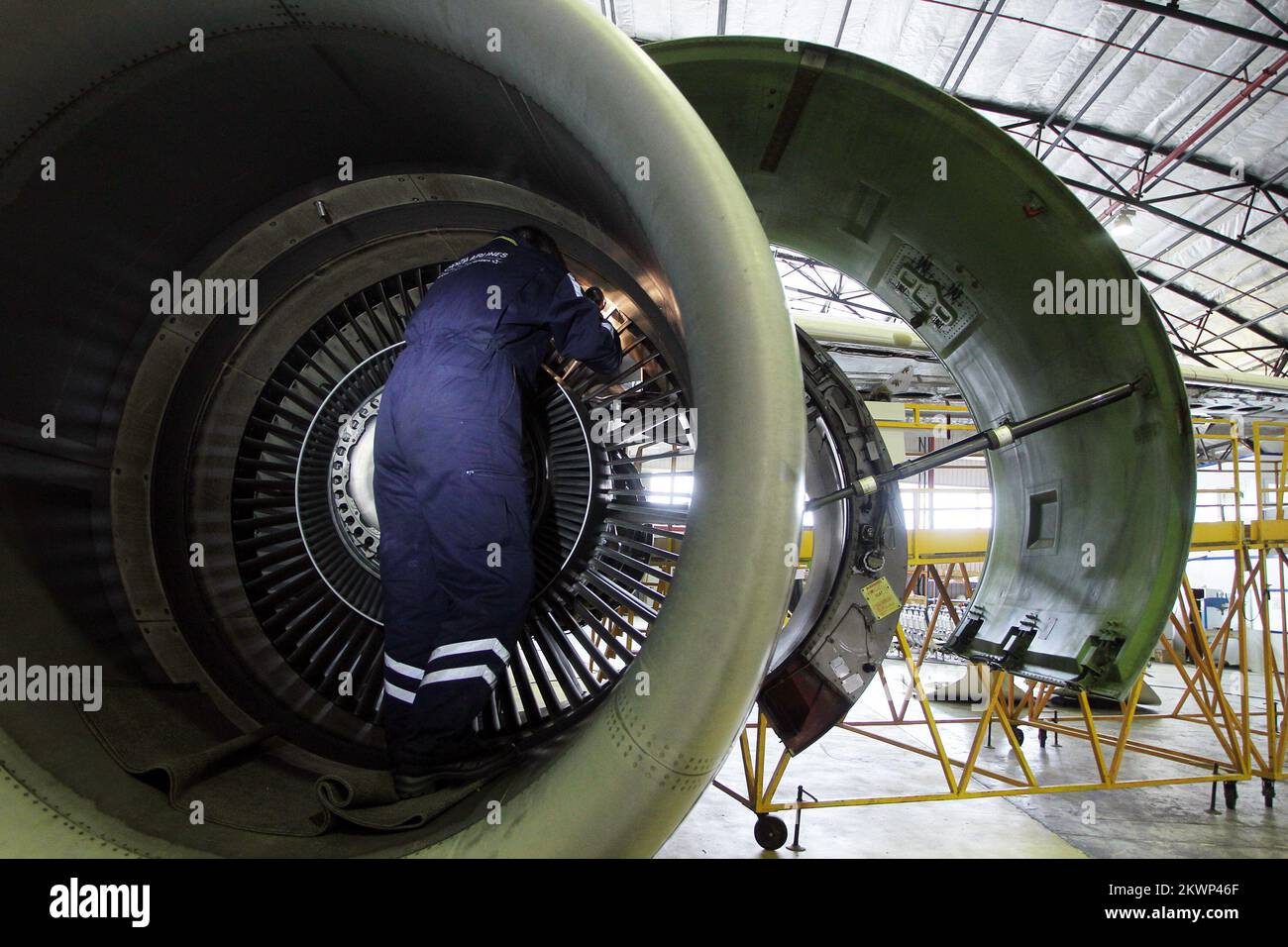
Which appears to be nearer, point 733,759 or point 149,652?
point 149,652

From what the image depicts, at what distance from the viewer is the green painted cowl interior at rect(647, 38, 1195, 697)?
73.9 inches

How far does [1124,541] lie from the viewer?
2117mm

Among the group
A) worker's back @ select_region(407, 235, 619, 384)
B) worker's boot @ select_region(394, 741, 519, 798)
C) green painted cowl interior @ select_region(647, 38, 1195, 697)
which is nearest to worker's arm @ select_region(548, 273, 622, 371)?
worker's back @ select_region(407, 235, 619, 384)

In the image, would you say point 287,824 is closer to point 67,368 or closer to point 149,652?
point 149,652

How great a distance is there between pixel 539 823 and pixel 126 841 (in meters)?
0.64

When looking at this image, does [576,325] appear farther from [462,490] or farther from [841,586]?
[841,586]

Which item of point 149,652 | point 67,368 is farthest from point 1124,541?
point 67,368

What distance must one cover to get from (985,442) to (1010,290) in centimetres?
50

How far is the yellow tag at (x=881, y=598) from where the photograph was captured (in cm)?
245

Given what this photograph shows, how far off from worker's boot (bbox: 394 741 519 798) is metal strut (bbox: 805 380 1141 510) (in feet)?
3.56

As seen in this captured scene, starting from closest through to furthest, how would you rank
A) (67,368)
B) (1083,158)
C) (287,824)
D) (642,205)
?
(642,205) < (287,824) < (67,368) < (1083,158)

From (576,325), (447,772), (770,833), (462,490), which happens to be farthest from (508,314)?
(770,833)

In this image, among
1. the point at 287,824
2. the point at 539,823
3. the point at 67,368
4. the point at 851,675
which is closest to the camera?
the point at 539,823

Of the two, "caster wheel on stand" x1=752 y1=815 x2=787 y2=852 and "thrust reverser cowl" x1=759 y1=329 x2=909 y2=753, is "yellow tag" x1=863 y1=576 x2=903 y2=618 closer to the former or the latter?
"thrust reverser cowl" x1=759 y1=329 x2=909 y2=753
